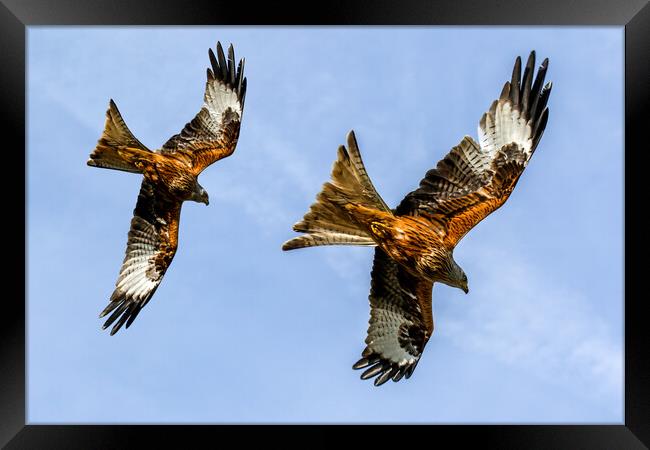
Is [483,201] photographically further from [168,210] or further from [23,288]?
[23,288]

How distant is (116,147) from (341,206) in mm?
2315

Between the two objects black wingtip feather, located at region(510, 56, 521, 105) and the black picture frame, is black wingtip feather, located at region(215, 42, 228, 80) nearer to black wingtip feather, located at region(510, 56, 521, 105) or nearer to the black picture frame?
the black picture frame

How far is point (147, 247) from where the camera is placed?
7.91 meters

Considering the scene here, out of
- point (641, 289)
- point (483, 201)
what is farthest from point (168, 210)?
point (641, 289)

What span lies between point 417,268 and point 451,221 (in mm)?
478

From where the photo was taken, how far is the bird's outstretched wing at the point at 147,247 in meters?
7.79

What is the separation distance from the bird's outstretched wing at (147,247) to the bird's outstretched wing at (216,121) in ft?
1.65

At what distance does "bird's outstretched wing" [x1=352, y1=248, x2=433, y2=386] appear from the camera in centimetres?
718

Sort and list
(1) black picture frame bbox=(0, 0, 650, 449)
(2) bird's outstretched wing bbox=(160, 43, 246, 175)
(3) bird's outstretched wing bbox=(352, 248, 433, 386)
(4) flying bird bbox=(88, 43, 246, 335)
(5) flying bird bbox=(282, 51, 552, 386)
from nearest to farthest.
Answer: (1) black picture frame bbox=(0, 0, 650, 449)
(5) flying bird bbox=(282, 51, 552, 386)
(3) bird's outstretched wing bbox=(352, 248, 433, 386)
(4) flying bird bbox=(88, 43, 246, 335)
(2) bird's outstretched wing bbox=(160, 43, 246, 175)

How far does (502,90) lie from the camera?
22.6ft

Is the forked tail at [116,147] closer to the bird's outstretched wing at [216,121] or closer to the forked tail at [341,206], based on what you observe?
the bird's outstretched wing at [216,121]

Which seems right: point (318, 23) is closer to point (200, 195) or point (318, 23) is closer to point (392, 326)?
point (200, 195)

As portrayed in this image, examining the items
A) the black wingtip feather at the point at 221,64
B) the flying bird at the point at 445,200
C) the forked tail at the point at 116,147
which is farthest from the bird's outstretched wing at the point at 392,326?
the forked tail at the point at 116,147

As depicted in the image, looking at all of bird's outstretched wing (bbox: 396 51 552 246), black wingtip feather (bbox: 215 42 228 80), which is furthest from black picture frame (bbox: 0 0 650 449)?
black wingtip feather (bbox: 215 42 228 80)
